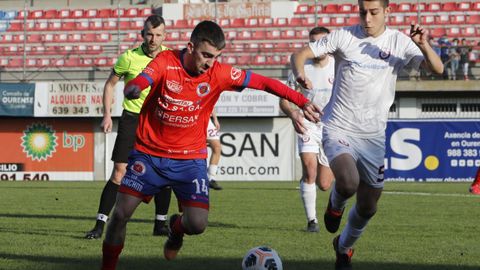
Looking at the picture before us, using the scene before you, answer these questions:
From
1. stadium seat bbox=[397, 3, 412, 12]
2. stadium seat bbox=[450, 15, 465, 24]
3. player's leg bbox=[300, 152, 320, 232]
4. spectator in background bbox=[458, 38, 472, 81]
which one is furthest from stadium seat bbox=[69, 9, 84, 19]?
player's leg bbox=[300, 152, 320, 232]

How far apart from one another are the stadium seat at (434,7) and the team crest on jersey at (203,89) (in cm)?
3027

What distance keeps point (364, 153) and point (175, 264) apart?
5.66 feet

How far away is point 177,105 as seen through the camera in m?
6.27

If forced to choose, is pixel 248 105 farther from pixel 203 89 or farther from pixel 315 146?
pixel 203 89

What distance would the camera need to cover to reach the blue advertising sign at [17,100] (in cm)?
3150

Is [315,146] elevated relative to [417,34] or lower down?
lower down

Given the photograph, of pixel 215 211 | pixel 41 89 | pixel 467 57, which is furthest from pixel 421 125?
pixel 215 211

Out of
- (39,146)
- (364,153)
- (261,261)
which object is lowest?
(39,146)

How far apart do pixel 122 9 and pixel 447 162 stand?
16.0 metres

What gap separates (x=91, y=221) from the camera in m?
11.5

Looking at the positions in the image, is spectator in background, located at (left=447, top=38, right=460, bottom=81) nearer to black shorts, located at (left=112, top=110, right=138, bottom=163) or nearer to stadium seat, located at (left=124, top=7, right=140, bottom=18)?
stadium seat, located at (left=124, top=7, right=140, bottom=18)

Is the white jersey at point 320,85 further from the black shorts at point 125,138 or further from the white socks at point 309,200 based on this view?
the black shorts at point 125,138

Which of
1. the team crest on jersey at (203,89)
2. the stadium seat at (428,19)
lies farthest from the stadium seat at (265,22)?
the team crest on jersey at (203,89)

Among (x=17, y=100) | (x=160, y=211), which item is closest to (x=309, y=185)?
(x=160, y=211)
